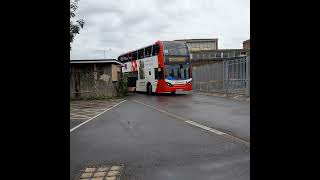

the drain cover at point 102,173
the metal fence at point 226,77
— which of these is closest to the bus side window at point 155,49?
the metal fence at point 226,77

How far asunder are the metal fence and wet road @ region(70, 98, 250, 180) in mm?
11799

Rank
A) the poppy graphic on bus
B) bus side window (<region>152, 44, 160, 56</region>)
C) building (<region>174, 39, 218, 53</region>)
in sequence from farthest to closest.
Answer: building (<region>174, 39, 218, 53</region>), the poppy graphic on bus, bus side window (<region>152, 44, 160, 56</region>)

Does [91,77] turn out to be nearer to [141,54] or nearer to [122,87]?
[122,87]

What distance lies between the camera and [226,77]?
2355cm

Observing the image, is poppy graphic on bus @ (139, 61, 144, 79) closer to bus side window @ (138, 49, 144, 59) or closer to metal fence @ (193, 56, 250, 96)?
bus side window @ (138, 49, 144, 59)

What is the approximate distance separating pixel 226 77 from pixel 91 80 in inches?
405

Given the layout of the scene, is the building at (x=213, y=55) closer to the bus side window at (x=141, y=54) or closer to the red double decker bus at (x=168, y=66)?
the bus side window at (x=141, y=54)

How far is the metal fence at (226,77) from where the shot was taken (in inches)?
797

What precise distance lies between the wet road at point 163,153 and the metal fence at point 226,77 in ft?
38.7

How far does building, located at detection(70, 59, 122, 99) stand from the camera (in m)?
23.9

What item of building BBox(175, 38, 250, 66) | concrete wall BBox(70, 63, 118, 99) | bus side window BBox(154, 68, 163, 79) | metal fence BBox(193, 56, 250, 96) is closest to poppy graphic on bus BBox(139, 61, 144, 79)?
bus side window BBox(154, 68, 163, 79)

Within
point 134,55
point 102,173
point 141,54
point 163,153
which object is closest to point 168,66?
point 141,54
